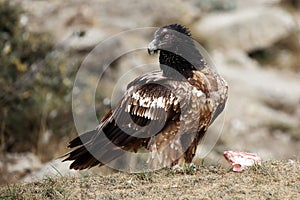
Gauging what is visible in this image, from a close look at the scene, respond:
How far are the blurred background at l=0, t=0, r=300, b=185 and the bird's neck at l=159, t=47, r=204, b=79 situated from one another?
1.54 meters

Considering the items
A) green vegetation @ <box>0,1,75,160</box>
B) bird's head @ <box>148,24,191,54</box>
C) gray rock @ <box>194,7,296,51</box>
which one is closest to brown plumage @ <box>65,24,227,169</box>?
bird's head @ <box>148,24,191,54</box>

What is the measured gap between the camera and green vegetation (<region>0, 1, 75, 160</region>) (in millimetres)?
12656

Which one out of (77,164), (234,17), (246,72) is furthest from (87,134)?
(234,17)

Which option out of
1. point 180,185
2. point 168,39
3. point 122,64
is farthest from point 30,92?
point 180,185

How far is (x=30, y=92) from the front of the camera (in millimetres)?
13516

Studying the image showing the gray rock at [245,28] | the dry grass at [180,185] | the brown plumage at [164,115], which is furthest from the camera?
the gray rock at [245,28]

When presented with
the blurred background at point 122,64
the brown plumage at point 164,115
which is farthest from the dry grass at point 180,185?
the blurred background at point 122,64

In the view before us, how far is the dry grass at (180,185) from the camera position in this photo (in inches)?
241

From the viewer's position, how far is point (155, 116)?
734 centimetres

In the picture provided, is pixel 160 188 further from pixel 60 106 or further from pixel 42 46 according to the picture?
pixel 42 46

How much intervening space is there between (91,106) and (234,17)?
11.0m

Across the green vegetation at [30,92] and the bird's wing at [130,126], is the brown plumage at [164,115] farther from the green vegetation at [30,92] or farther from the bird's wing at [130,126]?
the green vegetation at [30,92]

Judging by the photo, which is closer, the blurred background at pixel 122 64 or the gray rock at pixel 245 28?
the blurred background at pixel 122 64

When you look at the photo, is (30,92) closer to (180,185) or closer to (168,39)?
(168,39)
